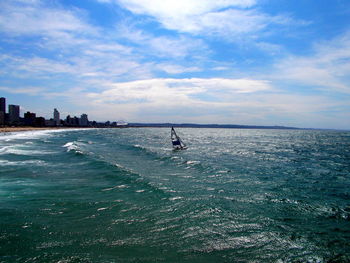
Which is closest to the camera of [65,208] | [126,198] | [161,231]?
[161,231]

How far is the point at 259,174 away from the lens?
25750 mm

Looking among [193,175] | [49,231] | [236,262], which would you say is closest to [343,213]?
[236,262]

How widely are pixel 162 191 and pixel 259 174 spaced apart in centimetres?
1271

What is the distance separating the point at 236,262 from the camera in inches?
A: 343

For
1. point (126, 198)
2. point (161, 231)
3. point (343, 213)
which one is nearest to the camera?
point (161, 231)

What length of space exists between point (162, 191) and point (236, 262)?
9212 mm

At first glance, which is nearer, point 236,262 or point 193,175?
point 236,262

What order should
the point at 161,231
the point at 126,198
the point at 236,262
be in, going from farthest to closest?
the point at 126,198
the point at 161,231
the point at 236,262

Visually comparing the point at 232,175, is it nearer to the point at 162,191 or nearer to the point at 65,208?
the point at 162,191

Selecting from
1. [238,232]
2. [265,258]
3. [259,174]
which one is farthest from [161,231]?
[259,174]

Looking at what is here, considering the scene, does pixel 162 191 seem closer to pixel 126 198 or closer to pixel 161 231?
pixel 126 198

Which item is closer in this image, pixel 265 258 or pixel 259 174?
pixel 265 258

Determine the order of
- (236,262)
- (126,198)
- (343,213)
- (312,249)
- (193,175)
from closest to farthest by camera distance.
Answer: (236,262) < (312,249) < (343,213) < (126,198) < (193,175)

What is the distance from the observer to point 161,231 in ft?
35.8
